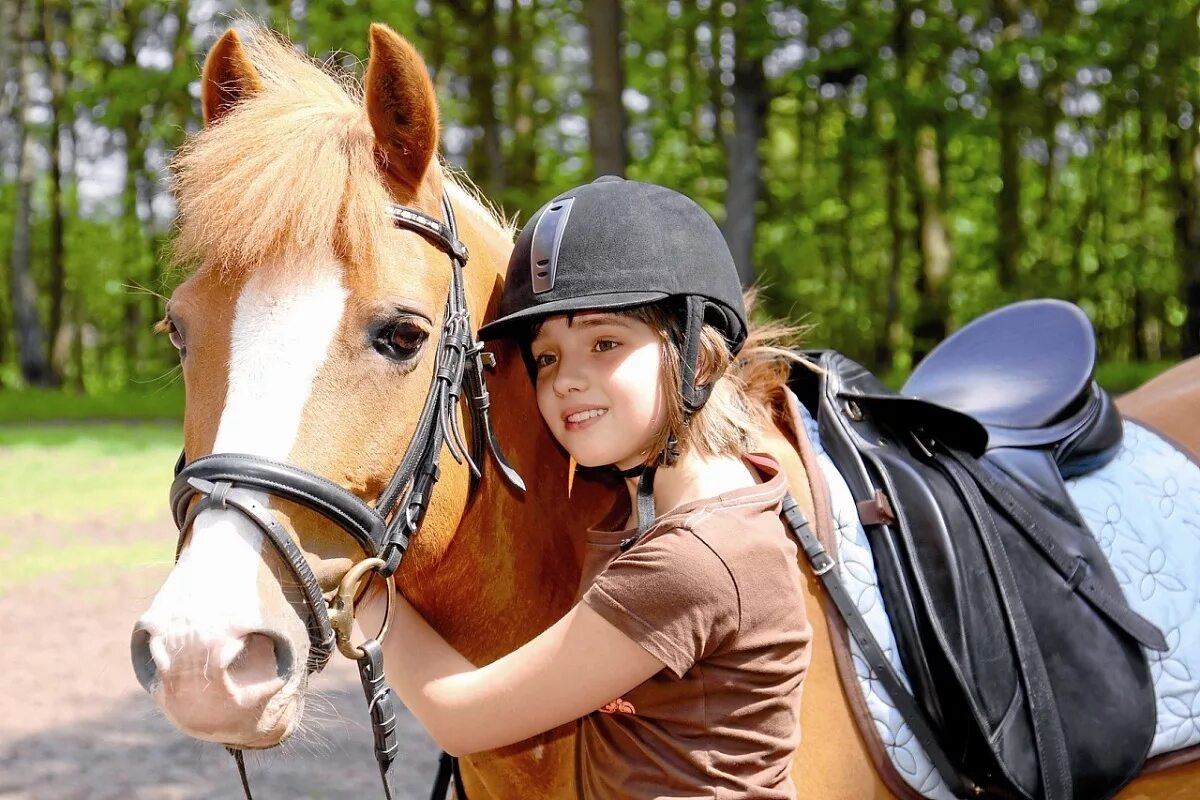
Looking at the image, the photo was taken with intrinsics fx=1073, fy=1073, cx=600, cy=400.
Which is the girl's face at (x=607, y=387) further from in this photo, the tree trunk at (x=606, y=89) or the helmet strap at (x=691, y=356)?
the tree trunk at (x=606, y=89)

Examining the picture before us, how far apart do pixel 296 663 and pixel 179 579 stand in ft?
0.70

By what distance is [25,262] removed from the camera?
19812mm

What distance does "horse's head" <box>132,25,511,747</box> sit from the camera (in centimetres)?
149

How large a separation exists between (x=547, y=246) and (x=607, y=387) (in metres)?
0.28

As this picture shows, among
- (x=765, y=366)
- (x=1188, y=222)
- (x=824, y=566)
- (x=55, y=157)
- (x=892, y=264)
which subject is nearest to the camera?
(x=824, y=566)

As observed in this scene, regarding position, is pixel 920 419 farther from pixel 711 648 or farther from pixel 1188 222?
pixel 1188 222

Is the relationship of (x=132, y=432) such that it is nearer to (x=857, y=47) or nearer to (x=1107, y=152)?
(x=857, y=47)

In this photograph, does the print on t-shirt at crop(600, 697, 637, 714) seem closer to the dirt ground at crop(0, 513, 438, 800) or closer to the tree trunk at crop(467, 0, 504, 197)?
the dirt ground at crop(0, 513, 438, 800)

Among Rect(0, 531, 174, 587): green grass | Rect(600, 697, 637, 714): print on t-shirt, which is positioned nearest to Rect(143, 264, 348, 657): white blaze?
Rect(600, 697, 637, 714): print on t-shirt

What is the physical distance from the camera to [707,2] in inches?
671

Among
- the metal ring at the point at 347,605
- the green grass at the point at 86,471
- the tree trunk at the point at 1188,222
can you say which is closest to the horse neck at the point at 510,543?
the metal ring at the point at 347,605

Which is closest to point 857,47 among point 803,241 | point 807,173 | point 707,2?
point 707,2

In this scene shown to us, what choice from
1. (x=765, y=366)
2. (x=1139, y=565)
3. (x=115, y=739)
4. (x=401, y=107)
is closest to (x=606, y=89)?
(x=115, y=739)

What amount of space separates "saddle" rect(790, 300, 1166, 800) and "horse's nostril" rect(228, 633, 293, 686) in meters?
0.98
